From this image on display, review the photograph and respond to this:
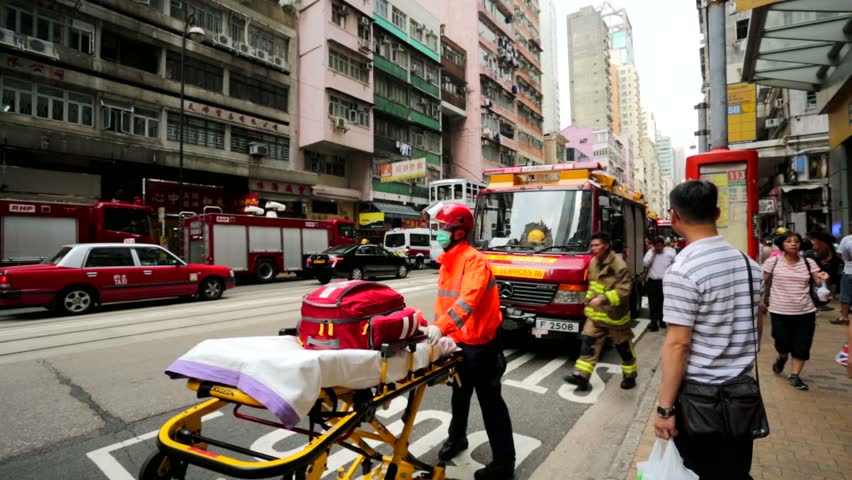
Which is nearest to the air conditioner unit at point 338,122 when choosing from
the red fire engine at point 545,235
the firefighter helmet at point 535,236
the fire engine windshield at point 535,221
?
the red fire engine at point 545,235

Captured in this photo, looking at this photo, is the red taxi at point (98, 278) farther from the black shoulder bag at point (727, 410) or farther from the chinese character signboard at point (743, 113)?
the chinese character signboard at point (743, 113)

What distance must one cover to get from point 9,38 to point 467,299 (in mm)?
21655

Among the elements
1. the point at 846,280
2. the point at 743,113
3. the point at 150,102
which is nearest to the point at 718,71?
the point at 846,280

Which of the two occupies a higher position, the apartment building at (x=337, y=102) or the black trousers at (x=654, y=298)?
the apartment building at (x=337, y=102)

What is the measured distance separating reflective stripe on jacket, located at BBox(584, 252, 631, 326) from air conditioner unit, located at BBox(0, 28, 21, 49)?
70.2ft

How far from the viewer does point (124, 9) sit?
63.8 feet

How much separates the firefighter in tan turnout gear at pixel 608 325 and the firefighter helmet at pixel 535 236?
52.6 inches

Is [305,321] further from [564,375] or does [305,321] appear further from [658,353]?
[658,353]

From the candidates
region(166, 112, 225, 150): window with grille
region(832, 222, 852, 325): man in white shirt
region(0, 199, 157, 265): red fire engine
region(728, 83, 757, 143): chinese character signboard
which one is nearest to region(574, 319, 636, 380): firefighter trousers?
region(832, 222, 852, 325): man in white shirt

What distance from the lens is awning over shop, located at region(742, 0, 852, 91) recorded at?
24.5 ft

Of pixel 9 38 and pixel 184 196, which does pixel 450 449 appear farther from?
pixel 9 38

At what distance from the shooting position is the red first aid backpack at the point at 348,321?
7.88 ft

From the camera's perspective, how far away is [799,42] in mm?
8969

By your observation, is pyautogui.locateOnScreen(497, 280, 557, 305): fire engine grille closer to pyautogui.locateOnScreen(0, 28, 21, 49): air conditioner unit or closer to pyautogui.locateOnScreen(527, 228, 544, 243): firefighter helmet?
pyautogui.locateOnScreen(527, 228, 544, 243): firefighter helmet
